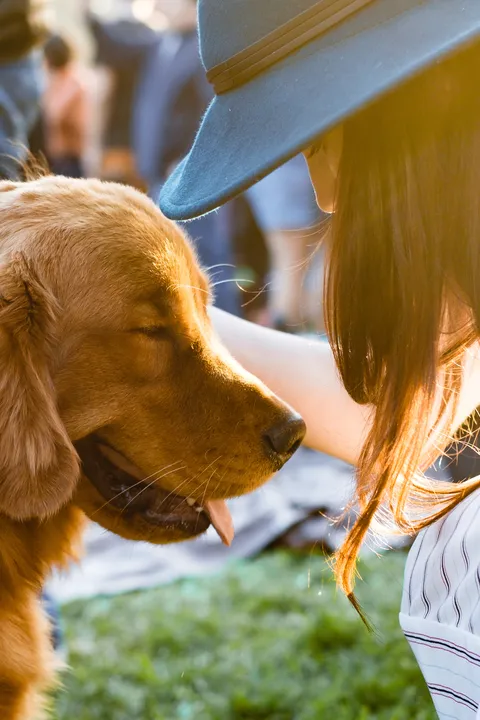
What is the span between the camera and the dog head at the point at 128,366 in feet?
6.53

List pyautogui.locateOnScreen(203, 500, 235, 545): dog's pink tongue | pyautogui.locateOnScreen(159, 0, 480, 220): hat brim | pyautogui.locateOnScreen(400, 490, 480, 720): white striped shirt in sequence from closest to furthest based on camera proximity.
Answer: pyautogui.locateOnScreen(159, 0, 480, 220): hat brim, pyautogui.locateOnScreen(400, 490, 480, 720): white striped shirt, pyautogui.locateOnScreen(203, 500, 235, 545): dog's pink tongue

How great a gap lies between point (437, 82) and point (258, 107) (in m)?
0.28

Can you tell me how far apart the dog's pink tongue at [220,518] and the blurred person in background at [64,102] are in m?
5.82

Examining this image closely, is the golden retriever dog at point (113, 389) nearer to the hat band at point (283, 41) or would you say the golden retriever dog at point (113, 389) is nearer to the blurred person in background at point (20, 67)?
the hat band at point (283, 41)

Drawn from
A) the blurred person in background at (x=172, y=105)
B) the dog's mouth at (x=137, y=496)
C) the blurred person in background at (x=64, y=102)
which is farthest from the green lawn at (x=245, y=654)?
the blurred person in background at (x=64, y=102)

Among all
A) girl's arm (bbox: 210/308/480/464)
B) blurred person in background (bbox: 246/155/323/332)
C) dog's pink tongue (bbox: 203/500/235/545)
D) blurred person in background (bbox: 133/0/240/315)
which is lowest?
blurred person in background (bbox: 246/155/323/332)

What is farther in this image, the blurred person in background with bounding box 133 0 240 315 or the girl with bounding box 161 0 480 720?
the blurred person in background with bounding box 133 0 240 315

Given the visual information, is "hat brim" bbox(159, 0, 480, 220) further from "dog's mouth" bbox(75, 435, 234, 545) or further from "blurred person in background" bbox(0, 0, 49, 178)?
Result: "blurred person in background" bbox(0, 0, 49, 178)

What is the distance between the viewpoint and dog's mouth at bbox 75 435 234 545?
2.06 metres


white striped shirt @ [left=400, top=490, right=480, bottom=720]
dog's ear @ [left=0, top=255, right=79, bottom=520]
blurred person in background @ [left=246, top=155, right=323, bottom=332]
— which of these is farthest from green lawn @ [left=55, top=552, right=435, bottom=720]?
blurred person in background @ [left=246, top=155, right=323, bottom=332]

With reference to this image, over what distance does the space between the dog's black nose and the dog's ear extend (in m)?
0.50

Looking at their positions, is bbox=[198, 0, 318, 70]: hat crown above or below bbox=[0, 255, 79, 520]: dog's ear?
above

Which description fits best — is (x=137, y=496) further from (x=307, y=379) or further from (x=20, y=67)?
(x=20, y=67)

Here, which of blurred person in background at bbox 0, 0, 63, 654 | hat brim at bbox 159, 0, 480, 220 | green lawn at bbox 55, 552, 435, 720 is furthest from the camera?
blurred person in background at bbox 0, 0, 63, 654
